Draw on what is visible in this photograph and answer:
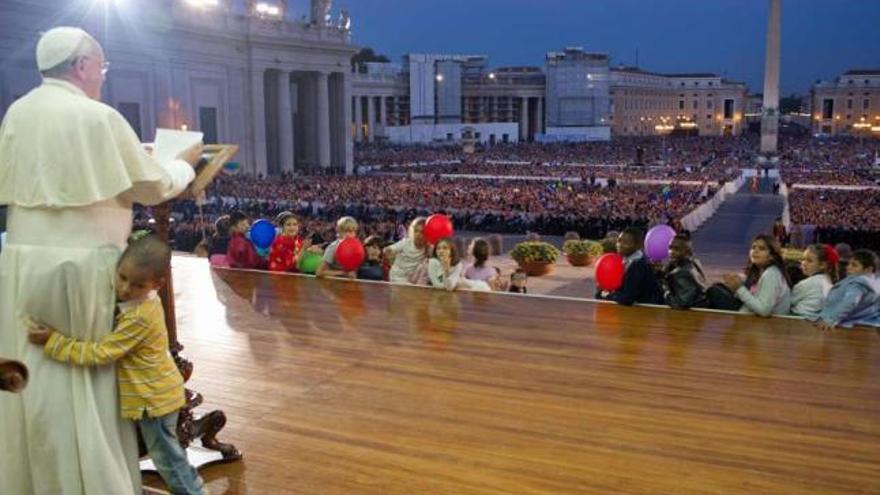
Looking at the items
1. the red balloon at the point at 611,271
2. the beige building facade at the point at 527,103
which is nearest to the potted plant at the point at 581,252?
the red balloon at the point at 611,271

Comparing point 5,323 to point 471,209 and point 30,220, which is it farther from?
point 471,209

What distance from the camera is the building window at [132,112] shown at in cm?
3191

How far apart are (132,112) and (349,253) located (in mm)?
27301

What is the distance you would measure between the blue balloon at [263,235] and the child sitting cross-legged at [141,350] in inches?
261

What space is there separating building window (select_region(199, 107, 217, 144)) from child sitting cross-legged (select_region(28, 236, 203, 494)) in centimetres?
3535

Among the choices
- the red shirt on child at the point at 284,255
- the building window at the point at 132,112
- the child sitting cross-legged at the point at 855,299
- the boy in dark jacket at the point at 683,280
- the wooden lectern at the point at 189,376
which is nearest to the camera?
the wooden lectern at the point at 189,376

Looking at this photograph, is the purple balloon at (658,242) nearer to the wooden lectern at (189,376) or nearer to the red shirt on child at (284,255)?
the red shirt on child at (284,255)

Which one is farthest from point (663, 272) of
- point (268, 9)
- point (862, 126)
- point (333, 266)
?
point (862, 126)

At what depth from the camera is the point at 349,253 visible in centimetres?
839

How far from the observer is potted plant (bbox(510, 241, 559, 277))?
13.3 m

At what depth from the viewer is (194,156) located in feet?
10.2

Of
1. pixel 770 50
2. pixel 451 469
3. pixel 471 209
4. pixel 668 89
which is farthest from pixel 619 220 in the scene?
pixel 668 89

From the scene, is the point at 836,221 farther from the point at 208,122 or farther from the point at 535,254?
the point at 208,122

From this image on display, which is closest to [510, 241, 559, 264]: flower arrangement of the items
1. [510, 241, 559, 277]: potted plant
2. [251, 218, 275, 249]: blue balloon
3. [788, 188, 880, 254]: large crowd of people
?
[510, 241, 559, 277]: potted plant
